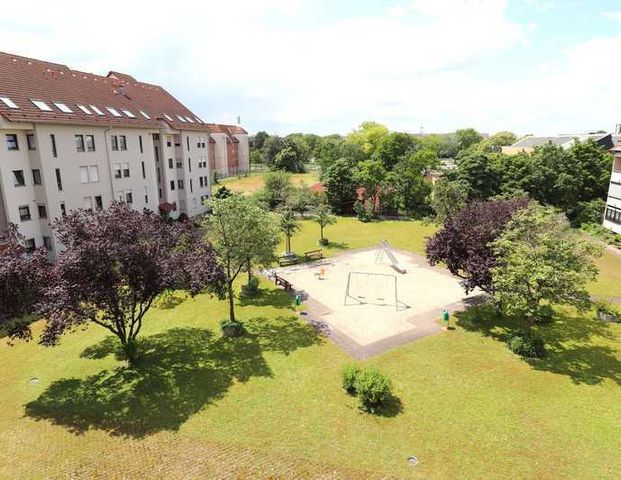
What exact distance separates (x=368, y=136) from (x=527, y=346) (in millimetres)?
85156

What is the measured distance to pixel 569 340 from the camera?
22781 millimetres

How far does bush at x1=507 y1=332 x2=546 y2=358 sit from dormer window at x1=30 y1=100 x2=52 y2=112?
38.2m

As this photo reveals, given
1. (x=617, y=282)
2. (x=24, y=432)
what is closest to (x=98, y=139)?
(x=24, y=432)

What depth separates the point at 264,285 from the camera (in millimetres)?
32062

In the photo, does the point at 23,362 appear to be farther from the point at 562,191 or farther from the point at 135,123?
the point at 562,191

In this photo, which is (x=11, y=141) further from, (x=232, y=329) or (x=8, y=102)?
(x=232, y=329)

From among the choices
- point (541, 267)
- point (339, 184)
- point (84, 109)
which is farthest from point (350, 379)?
point (339, 184)

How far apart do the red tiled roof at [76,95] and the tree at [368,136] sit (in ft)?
175

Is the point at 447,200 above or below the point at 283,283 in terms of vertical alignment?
above

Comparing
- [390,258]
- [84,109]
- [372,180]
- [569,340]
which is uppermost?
[84,109]

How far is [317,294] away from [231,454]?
16713mm

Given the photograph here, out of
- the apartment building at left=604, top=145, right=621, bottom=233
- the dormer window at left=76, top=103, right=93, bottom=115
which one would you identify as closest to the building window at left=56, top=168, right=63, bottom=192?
the dormer window at left=76, top=103, right=93, bottom=115

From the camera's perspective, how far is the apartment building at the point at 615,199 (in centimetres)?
4345

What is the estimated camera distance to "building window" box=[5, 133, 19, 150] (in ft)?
94.8
